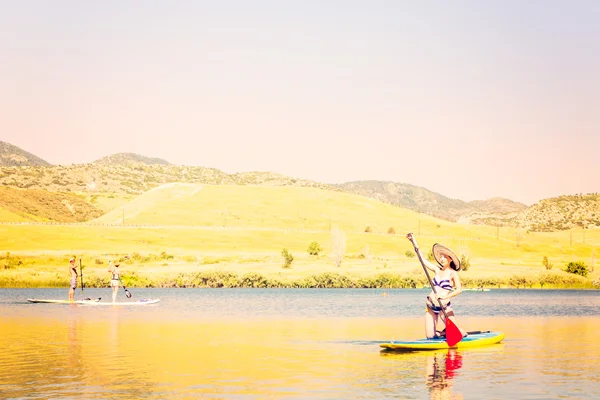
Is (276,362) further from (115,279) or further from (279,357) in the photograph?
(115,279)

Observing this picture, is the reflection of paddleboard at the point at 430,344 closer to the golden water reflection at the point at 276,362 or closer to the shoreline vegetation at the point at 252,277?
the golden water reflection at the point at 276,362

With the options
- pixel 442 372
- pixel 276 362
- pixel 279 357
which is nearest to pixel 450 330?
pixel 442 372

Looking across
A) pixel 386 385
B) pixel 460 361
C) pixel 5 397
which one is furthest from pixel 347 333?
pixel 5 397

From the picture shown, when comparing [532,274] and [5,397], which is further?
[532,274]

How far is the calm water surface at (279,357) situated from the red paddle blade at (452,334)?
1.14ft

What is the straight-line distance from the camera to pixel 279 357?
94.4 ft

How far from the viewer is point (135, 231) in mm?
160000

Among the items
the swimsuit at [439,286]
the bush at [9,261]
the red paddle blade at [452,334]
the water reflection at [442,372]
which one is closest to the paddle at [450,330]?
the red paddle blade at [452,334]

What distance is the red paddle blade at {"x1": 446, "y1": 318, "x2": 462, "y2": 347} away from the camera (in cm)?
2923

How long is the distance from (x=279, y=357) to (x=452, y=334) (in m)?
5.56

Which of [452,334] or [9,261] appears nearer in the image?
[452,334]

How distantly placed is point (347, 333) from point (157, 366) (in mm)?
12497

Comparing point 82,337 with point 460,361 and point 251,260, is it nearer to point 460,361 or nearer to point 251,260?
point 460,361

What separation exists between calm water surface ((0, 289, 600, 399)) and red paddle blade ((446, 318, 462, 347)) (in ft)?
1.14
